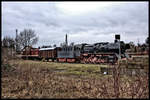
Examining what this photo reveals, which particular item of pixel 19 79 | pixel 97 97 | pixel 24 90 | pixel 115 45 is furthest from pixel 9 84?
pixel 115 45

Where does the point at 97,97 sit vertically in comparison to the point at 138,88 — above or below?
below

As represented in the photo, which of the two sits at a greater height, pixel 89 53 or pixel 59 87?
pixel 89 53

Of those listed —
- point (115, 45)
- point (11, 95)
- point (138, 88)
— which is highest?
point (115, 45)

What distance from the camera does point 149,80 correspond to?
4.41 metres

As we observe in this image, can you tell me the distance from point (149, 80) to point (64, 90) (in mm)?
2972

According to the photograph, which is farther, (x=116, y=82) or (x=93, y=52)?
(x=93, y=52)

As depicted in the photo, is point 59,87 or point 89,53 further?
point 89,53

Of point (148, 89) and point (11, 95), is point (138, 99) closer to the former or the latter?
point (148, 89)

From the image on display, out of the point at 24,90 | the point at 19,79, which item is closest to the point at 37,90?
the point at 24,90

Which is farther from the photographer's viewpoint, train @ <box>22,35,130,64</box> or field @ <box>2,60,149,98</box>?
train @ <box>22,35,130,64</box>

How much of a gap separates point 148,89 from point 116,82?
0.77 meters

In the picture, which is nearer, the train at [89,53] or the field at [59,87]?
the field at [59,87]

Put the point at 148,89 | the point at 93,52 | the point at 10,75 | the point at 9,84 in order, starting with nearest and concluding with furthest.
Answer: the point at 148,89, the point at 9,84, the point at 10,75, the point at 93,52

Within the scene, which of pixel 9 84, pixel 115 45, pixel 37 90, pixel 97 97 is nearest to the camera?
pixel 97 97
